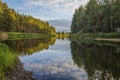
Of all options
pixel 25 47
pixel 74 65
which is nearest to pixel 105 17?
pixel 25 47

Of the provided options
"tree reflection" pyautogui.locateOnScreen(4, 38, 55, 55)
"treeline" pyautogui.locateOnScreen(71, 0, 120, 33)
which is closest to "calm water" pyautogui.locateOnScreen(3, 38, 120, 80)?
"tree reflection" pyautogui.locateOnScreen(4, 38, 55, 55)

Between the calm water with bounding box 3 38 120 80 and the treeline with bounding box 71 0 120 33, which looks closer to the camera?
the calm water with bounding box 3 38 120 80

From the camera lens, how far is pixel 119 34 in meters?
67.4

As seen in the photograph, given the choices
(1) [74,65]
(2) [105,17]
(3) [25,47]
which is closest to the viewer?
(1) [74,65]

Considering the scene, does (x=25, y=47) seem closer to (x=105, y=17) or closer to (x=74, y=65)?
(x=74, y=65)

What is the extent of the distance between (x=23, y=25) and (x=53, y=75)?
129784 millimetres

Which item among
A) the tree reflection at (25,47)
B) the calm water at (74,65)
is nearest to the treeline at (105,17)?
the tree reflection at (25,47)

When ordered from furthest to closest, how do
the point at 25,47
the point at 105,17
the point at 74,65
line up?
1. the point at 105,17
2. the point at 25,47
3. the point at 74,65

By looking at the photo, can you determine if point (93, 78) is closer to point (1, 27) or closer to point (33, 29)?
point (1, 27)

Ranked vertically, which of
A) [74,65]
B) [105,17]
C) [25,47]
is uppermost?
[105,17]

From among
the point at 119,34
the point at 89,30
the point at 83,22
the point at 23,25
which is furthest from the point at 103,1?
the point at 23,25

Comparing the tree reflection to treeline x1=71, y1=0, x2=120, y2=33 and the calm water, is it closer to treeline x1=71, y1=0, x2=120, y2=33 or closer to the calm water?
the calm water

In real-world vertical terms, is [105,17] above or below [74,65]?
above

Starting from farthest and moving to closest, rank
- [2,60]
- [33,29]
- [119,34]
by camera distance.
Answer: [33,29], [119,34], [2,60]
